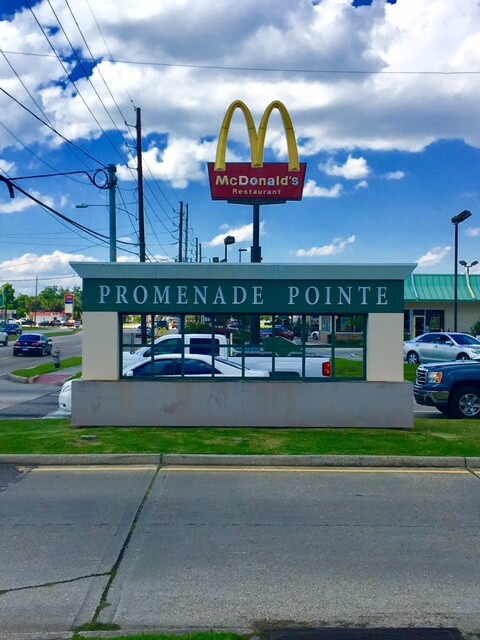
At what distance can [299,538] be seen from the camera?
702 cm

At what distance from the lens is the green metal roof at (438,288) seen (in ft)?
163

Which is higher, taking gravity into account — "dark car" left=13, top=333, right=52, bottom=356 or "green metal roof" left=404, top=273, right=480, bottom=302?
"green metal roof" left=404, top=273, right=480, bottom=302

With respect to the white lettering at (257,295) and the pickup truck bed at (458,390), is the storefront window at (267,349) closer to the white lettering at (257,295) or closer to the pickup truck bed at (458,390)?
the white lettering at (257,295)

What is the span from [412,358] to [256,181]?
14.6 meters

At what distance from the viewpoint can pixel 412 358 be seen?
105 ft

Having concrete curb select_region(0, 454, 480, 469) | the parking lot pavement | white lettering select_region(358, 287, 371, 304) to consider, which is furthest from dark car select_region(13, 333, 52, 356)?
concrete curb select_region(0, 454, 480, 469)

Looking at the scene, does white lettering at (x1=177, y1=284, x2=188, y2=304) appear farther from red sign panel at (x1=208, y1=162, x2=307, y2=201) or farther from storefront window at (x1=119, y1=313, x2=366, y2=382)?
red sign panel at (x1=208, y1=162, x2=307, y2=201)

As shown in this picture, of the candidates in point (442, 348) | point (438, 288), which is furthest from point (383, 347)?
point (438, 288)

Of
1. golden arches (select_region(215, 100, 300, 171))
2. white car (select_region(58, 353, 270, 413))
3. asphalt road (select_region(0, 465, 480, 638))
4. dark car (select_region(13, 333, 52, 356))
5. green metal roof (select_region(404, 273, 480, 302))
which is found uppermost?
golden arches (select_region(215, 100, 300, 171))

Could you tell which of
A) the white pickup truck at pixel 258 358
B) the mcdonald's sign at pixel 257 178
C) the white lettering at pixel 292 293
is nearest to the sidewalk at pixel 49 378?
the mcdonald's sign at pixel 257 178

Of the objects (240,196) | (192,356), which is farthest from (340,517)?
(240,196)

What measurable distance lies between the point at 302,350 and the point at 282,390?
89 cm

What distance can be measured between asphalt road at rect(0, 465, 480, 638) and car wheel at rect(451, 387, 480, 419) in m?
6.22

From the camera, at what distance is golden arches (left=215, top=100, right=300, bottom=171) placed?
63.2ft
